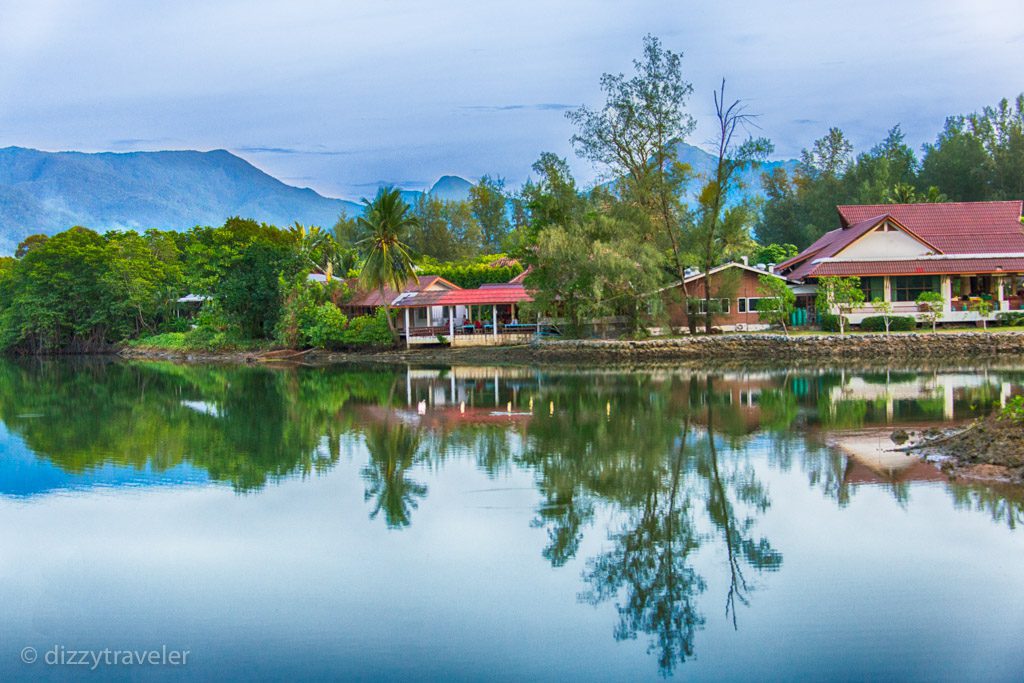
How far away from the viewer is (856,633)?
757cm

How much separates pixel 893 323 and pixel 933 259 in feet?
13.2

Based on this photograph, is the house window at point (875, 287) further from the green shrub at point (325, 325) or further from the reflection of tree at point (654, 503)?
the green shrub at point (325, 325)

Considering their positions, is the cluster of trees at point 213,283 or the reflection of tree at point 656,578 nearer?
the reflection of tree at point 656,578

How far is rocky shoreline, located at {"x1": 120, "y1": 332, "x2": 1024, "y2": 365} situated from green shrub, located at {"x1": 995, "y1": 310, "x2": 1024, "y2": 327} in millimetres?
3269

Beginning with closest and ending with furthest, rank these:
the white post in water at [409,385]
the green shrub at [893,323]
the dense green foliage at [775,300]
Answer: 1. the white post in water at [409,385]
2. the green shrub at [893,323]
3. the dense green foliage at [775,300]

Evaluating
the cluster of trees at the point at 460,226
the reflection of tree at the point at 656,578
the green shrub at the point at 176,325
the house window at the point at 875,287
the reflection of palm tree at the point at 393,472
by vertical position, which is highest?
the cluster of trees at the point at 460,226

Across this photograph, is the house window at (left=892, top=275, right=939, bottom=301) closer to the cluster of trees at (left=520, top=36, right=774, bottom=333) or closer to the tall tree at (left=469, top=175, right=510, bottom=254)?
the cluster of trees at (left=520, top=36, right=774, bottom=333)

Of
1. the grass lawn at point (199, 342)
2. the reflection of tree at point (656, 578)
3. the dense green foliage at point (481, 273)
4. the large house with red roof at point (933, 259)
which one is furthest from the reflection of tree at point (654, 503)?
the grass lawn at point (199, 342)

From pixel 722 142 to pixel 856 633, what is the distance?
32.3m

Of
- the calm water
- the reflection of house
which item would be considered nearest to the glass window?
the reflection of house

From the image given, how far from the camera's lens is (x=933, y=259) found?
38.3 meters

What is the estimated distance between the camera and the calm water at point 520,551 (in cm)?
743

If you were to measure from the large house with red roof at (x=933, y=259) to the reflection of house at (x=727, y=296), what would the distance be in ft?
6.89

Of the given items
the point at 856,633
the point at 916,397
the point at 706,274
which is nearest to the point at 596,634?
the point at 856,633
